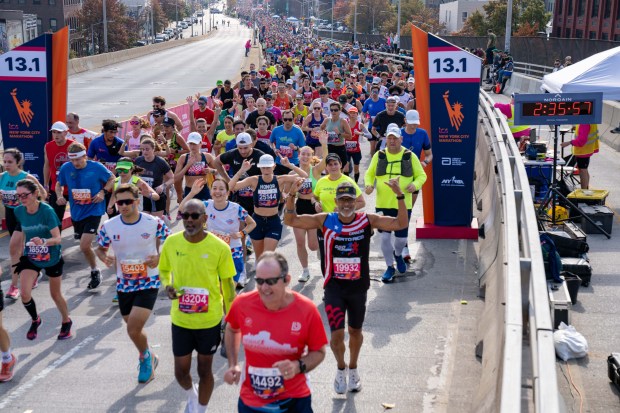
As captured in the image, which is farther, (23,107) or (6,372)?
(23,107)

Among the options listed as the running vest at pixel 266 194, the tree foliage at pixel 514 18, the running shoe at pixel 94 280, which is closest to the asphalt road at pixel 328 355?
the running shoe at pixel 94 280

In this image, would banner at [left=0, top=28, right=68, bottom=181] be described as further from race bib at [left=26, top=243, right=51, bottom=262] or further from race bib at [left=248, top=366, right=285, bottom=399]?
race bib at [left=248, top=366, right=285, bottom=399]

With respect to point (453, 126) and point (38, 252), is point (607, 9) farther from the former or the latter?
point (38, 252)

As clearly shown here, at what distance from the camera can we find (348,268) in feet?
25.7

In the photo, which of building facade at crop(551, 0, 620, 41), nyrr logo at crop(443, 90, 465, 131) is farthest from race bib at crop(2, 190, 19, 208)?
building facade at crop(551, 0, 620, 41)

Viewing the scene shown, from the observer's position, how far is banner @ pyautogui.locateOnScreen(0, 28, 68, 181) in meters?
15.5

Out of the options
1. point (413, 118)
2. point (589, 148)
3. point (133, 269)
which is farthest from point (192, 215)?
point (589, 148)

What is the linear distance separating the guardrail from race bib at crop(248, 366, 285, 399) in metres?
1.36

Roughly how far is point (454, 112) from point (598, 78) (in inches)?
149

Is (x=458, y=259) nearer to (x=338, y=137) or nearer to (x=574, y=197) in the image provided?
(x=574, y=197)

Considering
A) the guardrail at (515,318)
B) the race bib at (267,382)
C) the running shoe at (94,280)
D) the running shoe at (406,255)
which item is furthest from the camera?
the running shoe at (406,255)

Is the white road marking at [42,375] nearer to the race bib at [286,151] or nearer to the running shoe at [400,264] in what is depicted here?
the running shoe at [400,264]

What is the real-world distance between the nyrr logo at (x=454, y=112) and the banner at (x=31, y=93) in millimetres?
6781

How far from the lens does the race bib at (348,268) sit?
7.80m
